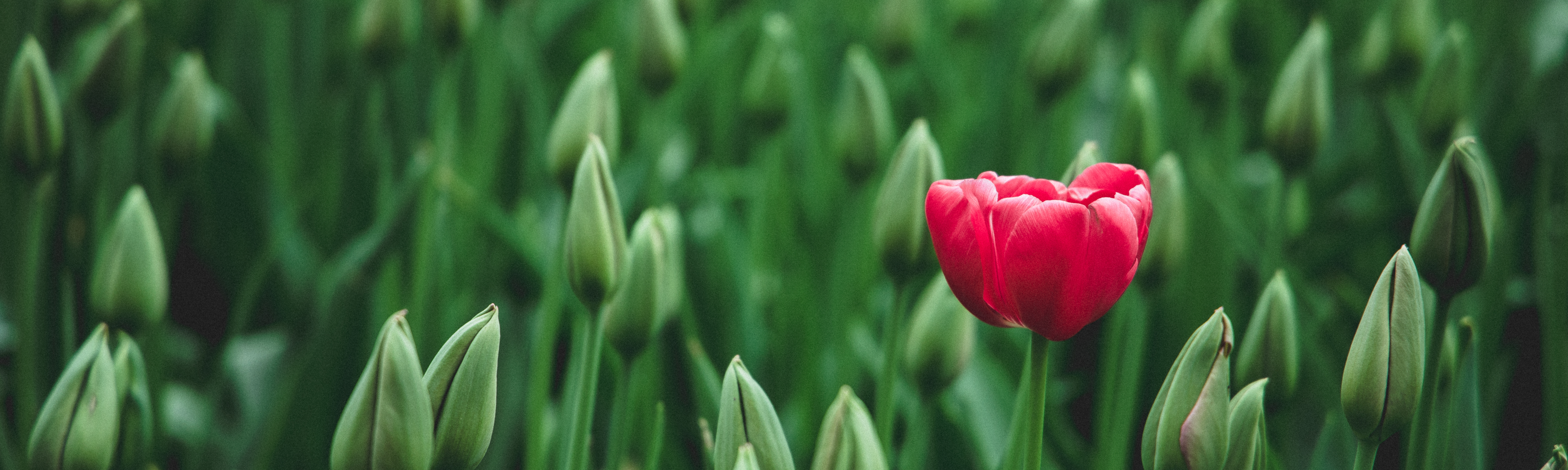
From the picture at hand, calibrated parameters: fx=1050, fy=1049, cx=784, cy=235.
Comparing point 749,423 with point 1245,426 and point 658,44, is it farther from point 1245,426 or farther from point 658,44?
point 658,44

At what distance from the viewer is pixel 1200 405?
33cm

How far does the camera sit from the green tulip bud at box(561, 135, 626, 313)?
Result: 432 mm

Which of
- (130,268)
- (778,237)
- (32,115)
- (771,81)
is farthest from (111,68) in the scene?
(778,237)

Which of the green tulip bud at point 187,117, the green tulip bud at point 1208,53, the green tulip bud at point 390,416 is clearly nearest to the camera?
the green tulip bud at point 390,416

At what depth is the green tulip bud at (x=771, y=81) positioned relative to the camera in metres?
0.84

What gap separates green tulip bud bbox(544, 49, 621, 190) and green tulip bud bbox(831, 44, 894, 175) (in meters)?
0.18

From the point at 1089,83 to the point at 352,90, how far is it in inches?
29.9

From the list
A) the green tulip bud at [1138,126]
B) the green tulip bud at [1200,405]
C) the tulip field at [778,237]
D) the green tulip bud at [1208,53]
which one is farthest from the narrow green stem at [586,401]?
the green tulip bud at [1208,53]

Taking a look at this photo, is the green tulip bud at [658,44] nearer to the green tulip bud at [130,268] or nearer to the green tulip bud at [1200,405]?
the green tulip bud at [130,268]

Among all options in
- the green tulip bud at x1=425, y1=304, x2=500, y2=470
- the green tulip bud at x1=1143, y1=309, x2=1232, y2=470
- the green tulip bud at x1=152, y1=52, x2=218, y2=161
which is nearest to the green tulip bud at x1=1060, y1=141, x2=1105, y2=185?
the green tulip bud at x1=1143, y1=309, x2=1232, y2=470

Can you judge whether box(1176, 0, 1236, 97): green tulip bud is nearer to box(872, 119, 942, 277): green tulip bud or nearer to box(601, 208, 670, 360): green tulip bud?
box(872, 119, 942, 277): green tulip bud

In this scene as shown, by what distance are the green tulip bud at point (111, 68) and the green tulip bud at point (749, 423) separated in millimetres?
482

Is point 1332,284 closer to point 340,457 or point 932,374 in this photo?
point 932,374

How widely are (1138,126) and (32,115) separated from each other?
0.68 m
